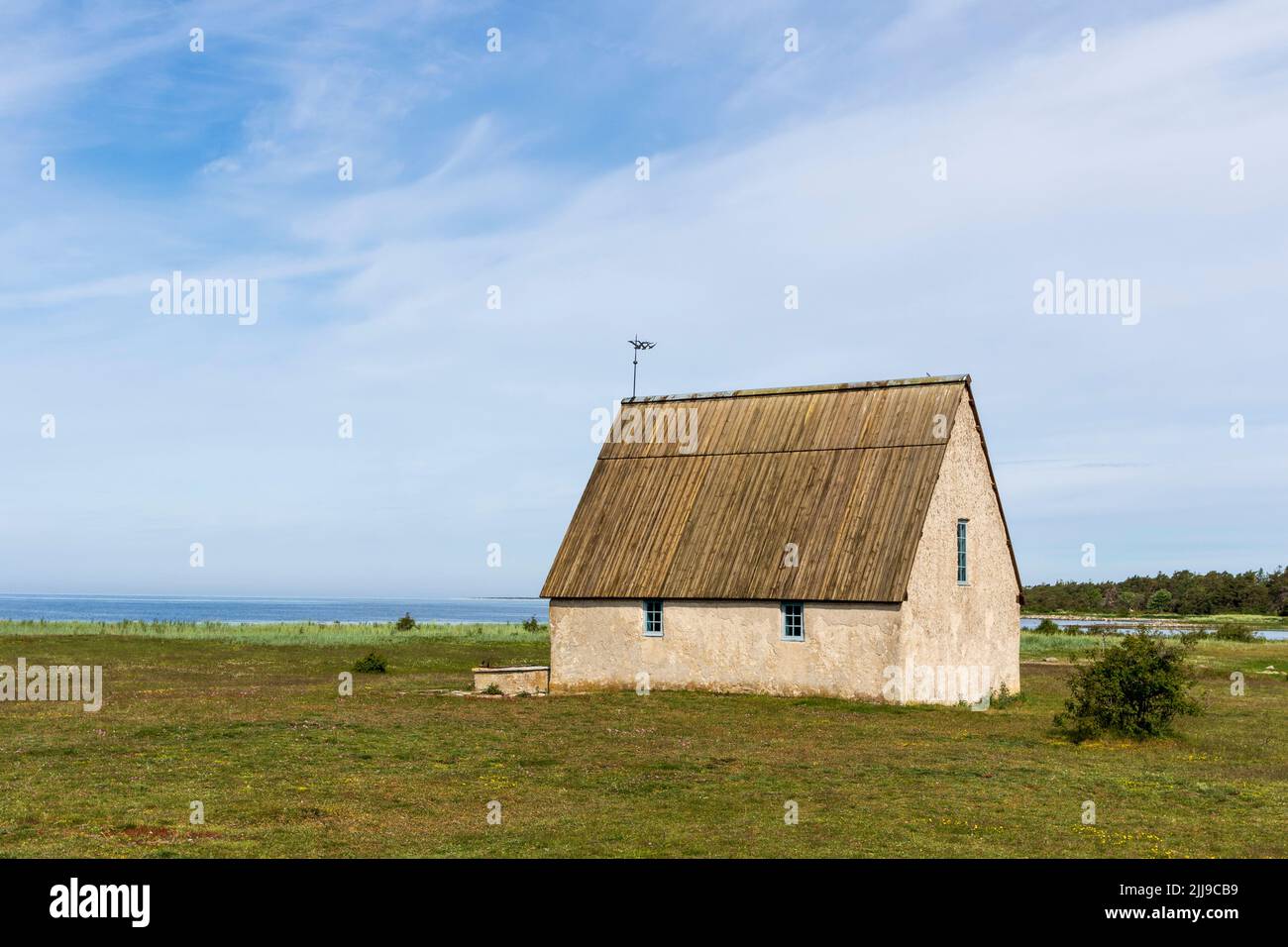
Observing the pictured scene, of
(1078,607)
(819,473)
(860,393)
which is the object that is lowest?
(1078,607)

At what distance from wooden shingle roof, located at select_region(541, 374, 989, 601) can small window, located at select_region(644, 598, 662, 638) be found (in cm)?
49

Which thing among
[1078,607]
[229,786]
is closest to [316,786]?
[229,786]

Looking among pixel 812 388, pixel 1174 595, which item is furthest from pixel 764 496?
pixel 1174 595

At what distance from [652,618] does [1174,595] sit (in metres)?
123

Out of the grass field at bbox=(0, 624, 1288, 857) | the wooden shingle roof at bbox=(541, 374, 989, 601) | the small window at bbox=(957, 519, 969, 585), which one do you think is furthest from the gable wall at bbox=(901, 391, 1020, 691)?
the grass field at bbox=(0, 624, 1288, 857)

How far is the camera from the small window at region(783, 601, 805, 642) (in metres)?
34.4

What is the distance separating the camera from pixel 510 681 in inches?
1495

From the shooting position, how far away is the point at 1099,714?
26.6m

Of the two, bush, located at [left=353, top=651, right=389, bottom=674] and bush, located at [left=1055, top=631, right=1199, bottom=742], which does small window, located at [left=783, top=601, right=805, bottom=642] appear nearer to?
bush, located at [left=1055, top=631, right=1199, bottom=742]

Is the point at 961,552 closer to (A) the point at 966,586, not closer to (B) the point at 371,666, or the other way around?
(A) the point at 966,586

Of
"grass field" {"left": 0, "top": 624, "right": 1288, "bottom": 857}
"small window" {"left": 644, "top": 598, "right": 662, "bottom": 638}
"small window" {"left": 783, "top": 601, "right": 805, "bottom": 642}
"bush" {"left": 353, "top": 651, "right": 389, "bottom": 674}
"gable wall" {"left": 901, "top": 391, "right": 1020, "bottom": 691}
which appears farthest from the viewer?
"bush" {"left": 353, "top": 651, "right": 389, "bottom": 674}

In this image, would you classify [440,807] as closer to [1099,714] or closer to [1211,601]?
[1099,714]

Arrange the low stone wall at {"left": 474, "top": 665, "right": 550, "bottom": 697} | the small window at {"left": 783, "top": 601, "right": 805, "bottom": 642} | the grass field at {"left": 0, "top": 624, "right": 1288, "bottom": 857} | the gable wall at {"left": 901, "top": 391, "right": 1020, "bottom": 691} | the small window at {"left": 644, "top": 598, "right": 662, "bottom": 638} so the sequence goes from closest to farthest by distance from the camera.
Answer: the grass field at {"left": 0, "top": 624, "right": 1288, "bottom": 857}
the gable wall at {"left": 901, "top": 391, "right": 1020, "bottom": 691}
the small window at {"left": 783, "top": 601, "right": 805, "bottom": 642}
the small window at {"left": 644, "top": 598, "right": 662, "bottom": 638}
the low stone wall at {"left": 474, "top": 665, "right": 550, "bottom": 697}
